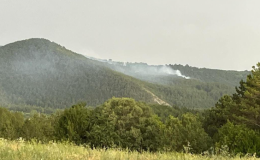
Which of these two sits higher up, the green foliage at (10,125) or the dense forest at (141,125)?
the dense forest at (141,125)

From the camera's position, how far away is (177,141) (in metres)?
40.3

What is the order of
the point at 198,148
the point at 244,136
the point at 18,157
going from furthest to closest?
1. the point at 198,148
2. the point at 244,136
3. the point at 18,157

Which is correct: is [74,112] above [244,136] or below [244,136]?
below

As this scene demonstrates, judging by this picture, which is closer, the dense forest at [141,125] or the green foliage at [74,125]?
the dense forest at [141,125]

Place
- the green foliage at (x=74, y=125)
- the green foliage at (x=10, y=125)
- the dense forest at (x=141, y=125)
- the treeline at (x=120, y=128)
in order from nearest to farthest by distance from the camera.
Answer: the dense forest at (x=141, y=125)
the treeline at (x=120, y=128)
the green foliage at (x=74, y=125)
the green foliage at (x=10, y=125)

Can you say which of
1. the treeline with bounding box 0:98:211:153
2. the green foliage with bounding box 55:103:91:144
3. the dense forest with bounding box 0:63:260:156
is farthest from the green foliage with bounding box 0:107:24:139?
the green foliage with bounding box 55:103:91:144

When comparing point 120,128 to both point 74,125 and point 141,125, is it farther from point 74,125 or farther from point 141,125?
point 74,125

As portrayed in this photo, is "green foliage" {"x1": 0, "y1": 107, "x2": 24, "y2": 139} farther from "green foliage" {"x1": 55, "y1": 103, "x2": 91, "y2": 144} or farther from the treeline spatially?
"green foliage" {"x1": 55, "y1": 103, "x2": 91, "y2": 144}

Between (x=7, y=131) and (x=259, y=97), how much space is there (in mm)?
53777

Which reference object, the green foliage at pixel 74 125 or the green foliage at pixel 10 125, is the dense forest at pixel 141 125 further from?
the green foliage at pixel 10 125

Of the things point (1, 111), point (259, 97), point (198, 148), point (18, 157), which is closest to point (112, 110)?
point (198, 148)

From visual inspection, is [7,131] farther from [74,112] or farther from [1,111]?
[74,112]

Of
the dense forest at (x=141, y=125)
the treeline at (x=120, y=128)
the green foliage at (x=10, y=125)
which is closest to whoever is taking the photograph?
the dense forest at (x=141, y=125)

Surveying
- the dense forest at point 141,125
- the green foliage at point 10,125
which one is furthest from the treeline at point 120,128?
the green foliage at point 10,125
